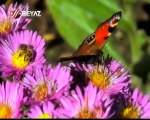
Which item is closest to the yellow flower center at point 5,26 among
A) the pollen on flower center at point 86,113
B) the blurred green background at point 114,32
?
the pollen on flower center at point 86,113

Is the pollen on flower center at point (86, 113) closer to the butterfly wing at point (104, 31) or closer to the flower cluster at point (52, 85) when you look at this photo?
the flower cluster at point (52, 85)

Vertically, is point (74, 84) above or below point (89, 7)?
below

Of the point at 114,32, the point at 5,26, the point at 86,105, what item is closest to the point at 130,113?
the point at 86,105

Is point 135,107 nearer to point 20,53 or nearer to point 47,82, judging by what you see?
point 47,82

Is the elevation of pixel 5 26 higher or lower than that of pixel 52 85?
higher

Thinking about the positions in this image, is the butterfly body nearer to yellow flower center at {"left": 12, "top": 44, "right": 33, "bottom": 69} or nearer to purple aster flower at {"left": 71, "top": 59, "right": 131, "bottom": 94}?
purple aster flower at {"left": 71, "top": 59, "right": 131, "bottom": 94}

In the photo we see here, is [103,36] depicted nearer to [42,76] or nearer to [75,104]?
[42,76]

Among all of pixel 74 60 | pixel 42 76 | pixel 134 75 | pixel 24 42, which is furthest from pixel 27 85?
pixel 134 75
